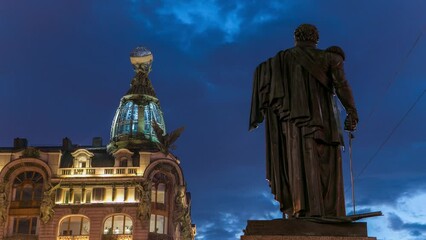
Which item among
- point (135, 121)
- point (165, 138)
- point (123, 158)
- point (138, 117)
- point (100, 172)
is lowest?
point (100, 172)

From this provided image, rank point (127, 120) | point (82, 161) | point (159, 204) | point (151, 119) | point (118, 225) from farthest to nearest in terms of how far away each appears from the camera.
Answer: point (151, 119) < point (127, 120) < point (82, 161) < point (159, 204) < point (118, 225)

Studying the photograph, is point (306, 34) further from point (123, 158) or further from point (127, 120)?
point (127, 120)

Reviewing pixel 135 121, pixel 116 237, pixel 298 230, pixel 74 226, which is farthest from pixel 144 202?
pixel 298 230

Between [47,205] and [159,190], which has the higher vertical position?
[159,190]

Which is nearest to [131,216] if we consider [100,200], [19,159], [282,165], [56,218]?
[100,200]

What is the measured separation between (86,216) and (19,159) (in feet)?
33.5

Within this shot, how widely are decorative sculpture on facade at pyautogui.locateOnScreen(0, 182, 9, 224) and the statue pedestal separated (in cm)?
6131

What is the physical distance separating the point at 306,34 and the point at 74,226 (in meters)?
59.9

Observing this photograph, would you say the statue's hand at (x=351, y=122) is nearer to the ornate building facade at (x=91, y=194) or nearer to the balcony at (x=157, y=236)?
the ornate building facade at (x=91, y=194)

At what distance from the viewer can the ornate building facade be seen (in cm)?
6412

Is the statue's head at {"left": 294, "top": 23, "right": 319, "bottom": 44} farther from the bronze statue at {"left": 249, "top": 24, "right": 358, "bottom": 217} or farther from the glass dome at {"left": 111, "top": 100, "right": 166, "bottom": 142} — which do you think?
the glass dome at {"left": 111, "top": 100, "right": 166, "bottom": 142}

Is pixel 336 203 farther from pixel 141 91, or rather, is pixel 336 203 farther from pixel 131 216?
pixel 141 91

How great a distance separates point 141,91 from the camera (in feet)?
251

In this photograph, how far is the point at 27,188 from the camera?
66.2m
